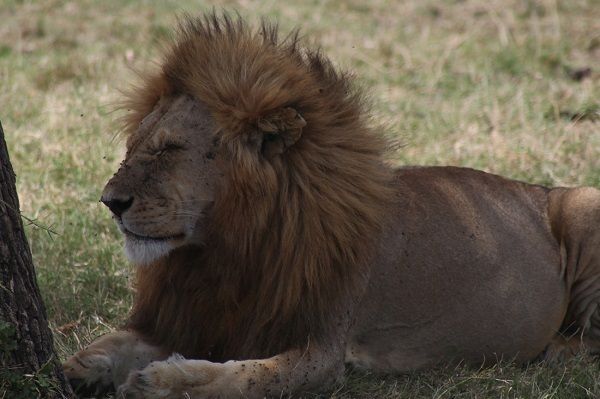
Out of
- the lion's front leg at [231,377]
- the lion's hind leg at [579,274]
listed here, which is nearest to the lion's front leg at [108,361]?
the lion's front leg at [231,377]

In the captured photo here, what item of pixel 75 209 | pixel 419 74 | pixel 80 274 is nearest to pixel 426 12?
pixel 419 74

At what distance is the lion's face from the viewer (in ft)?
10.1

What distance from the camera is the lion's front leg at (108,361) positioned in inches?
127

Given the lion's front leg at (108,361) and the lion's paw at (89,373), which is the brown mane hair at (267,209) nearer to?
the lion's front leg at (108,361)

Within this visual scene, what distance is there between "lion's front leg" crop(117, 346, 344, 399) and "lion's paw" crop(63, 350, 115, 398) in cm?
22

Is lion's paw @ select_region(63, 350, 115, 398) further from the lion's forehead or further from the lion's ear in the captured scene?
the lion's ear

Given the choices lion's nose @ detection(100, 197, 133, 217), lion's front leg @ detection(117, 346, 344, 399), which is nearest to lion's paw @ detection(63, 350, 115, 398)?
lion's front leg @ detection(117, 346, 344, 399)

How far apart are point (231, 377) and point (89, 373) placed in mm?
467

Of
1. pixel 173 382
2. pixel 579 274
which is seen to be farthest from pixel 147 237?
pixel 579 274

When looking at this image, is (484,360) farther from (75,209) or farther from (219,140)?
(75,209)

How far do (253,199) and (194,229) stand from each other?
0.62ft

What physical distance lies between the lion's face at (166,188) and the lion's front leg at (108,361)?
327mm

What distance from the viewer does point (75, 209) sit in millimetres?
4949

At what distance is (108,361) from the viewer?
329 cm
